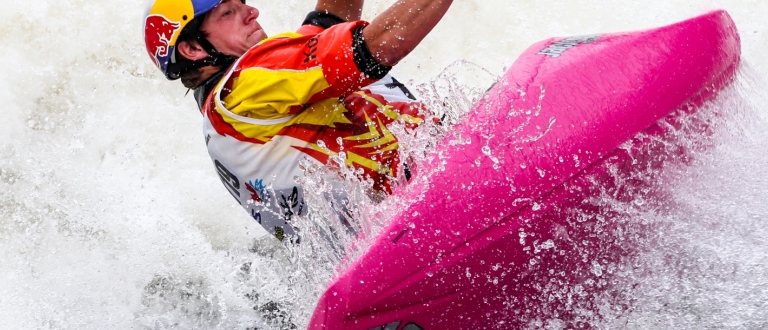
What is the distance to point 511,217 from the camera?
6.61 ft

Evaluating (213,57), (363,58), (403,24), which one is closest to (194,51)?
(213,57)

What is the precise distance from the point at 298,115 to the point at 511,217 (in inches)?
29.8

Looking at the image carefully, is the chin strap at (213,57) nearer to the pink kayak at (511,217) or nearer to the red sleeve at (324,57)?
the red sleeve at (324,57)

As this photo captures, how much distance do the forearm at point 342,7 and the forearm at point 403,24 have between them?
0.87m

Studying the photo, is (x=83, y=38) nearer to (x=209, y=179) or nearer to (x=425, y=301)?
(x=209, y=179)

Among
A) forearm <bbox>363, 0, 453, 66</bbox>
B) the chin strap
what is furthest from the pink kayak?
the chin strap

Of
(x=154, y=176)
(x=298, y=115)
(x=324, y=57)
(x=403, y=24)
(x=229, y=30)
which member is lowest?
(x=154, y=176)

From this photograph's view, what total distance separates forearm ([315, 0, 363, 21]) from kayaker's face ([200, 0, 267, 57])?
403mm

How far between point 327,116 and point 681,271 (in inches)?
43.2

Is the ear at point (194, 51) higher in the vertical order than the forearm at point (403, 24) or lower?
lower

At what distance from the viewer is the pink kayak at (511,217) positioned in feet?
6.56

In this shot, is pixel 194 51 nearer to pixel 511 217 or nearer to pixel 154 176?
pixel 511 217

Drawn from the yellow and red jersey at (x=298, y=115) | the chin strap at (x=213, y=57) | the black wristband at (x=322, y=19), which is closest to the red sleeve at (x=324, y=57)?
the yellow and red jersey at (x=298, y=115)

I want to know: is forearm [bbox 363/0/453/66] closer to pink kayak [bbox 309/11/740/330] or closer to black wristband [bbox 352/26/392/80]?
black wristband [bbox 352/26/392/80]
